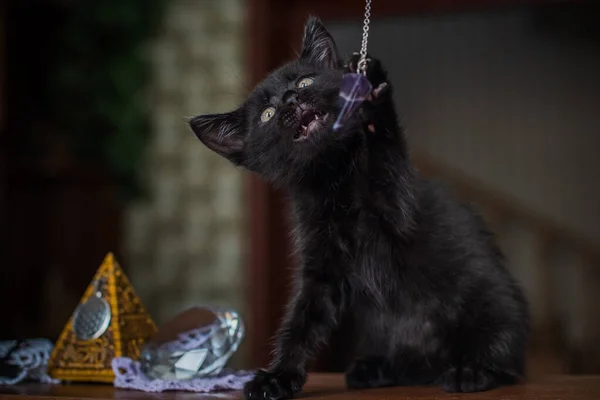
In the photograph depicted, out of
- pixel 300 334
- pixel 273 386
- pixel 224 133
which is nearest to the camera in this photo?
pixel 273 386

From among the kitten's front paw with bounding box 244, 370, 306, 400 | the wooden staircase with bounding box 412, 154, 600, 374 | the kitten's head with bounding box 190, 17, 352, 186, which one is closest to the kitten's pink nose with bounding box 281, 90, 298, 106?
the kitten's head with bounding box 190, 17, 352, 186

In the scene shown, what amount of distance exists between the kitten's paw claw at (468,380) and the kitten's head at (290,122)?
320 mm

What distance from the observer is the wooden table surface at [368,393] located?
34.8 inches

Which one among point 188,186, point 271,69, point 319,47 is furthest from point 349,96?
point 188,186

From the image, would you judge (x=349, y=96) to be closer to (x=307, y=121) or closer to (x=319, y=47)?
(x=307, y=121)

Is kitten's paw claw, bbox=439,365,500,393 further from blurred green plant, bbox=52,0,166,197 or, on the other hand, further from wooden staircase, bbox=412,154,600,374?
wooden staircase, bbox=412,154,600,374

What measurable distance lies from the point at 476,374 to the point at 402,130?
13.8 inches

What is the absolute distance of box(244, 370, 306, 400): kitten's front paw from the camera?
0.90 meters

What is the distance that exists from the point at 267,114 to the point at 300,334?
32 centimetres

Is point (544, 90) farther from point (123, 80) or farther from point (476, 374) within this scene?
point (476, 374)

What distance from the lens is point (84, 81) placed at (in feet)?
9.41

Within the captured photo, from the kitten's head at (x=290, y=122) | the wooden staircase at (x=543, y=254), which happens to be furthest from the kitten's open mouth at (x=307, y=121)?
the wooden staircase at (x=543, y=254)

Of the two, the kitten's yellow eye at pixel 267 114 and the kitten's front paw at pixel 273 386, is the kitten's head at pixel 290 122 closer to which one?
the kitten's yellow eye at pixel 267 114

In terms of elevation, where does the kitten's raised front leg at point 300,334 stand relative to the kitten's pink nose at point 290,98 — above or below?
below
